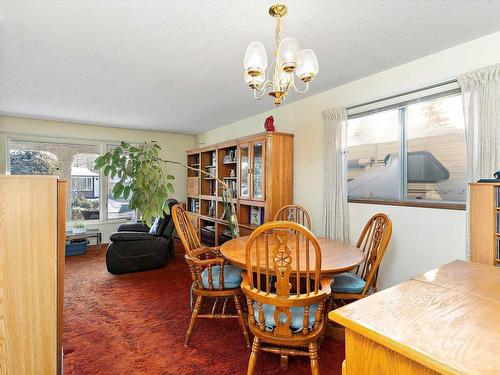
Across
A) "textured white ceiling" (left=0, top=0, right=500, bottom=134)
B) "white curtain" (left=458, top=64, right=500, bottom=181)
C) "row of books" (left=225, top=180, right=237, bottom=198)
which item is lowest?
"row of books" (left=225, top=180, right=237, bottom=198)

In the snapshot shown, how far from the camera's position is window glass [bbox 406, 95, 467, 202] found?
2.17 metres

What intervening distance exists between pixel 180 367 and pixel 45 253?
3.84ft

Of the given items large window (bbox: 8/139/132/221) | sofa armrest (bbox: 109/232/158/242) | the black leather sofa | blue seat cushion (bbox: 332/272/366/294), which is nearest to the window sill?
blue seat cushion (bbox: 332/272/366/294)

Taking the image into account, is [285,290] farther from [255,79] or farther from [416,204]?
[416,204]

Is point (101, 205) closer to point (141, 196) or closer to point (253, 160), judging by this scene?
point (253, 160)

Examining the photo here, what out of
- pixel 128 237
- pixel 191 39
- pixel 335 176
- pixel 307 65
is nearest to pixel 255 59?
pixel 307 65

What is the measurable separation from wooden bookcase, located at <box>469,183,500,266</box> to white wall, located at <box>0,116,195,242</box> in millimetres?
5329

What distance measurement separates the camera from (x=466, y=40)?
2.03 m

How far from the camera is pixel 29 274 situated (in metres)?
1.18

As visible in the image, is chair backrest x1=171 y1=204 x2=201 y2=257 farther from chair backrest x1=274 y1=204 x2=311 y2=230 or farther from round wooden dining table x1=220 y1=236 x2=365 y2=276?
chair backrest x1=274 y1=204 x2=311 y2=230

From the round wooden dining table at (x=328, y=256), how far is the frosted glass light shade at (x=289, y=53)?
3.96ft

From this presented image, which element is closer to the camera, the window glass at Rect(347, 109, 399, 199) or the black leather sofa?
the window glass at Rect(347, 109, 399, 199)

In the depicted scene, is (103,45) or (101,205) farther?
(101,205)

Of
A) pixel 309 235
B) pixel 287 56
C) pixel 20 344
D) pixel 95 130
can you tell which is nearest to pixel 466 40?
pixel 287 56
